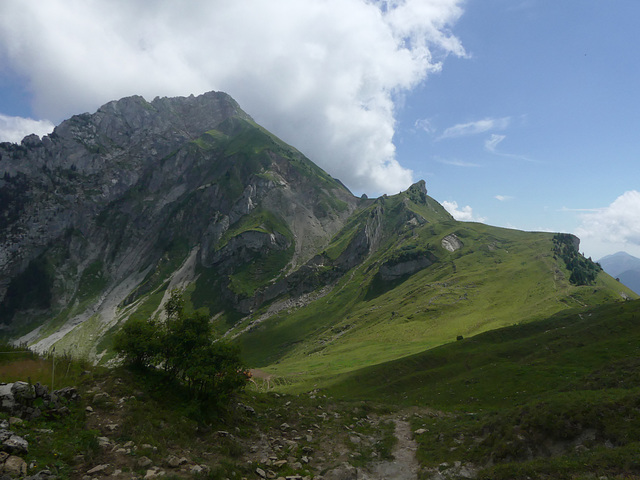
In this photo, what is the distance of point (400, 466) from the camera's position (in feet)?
93.0

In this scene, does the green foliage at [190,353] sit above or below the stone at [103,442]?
above

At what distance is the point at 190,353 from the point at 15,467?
17.3 meters

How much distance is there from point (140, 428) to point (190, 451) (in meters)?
4.40

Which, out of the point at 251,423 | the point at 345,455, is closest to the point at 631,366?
the point at 345,455

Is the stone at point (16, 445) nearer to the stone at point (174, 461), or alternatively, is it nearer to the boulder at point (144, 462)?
the boulder at point (144, 462)

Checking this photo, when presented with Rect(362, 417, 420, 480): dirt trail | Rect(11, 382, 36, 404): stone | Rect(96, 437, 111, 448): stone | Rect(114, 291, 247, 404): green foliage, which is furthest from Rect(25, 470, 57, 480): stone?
Rect(362, 417, 420, 480): dirt trail

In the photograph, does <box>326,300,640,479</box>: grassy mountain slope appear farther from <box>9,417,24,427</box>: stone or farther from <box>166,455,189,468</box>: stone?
<box>9,417,24,427</box>: stone

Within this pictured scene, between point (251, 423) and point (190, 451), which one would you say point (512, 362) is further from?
point (190, 451)

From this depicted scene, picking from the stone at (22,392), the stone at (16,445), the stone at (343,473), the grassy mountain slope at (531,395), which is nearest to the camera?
the stone at (16,445)

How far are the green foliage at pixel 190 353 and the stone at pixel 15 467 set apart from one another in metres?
14.4

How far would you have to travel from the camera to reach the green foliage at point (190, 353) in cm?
3231

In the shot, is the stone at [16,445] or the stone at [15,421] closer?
the stone at [16,445]

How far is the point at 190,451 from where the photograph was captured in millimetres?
24047

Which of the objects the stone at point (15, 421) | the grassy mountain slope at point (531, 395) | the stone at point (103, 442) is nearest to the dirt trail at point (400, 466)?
the grassy mountain slope at point (531, 395)
